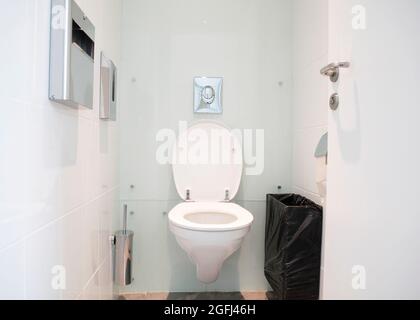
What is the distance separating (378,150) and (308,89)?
81 centimetres

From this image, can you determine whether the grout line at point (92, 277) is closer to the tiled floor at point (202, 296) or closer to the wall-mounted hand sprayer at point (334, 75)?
the tiled floor at point (202, 296)

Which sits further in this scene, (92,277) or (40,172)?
(92,277)

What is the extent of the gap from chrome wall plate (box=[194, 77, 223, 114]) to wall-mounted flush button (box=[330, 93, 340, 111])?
2.66 feet

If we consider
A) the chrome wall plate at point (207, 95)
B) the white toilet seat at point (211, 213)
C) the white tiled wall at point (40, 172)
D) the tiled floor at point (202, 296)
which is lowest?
the tiled floor at point (202, 296)

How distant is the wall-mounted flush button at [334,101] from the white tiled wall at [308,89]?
0.45 metres

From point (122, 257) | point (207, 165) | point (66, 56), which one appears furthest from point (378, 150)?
point (122, 257)

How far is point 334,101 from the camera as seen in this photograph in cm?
66

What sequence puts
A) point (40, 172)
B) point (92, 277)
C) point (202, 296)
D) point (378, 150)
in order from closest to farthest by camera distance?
point (378, 150), point (40, 172), point (92, 277), point (202, 296)

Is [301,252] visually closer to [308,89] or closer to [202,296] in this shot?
[202,296]

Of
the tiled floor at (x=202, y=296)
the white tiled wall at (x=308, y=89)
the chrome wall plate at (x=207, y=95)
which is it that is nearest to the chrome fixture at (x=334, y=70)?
the white tiled wall at (x=308, y=89)

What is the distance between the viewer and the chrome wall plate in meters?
1.42

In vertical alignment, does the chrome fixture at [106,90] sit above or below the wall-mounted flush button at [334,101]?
above

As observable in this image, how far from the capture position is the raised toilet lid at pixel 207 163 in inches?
53.6
